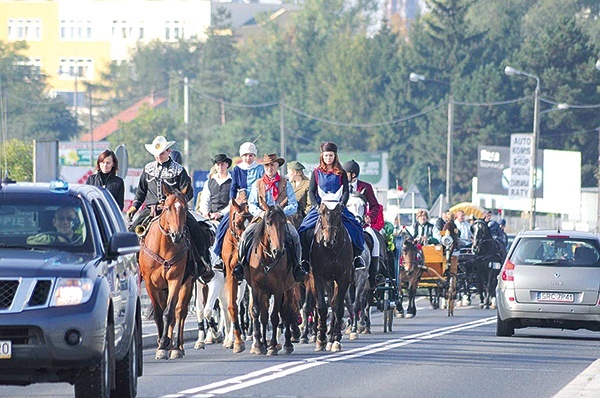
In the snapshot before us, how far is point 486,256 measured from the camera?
126 ft

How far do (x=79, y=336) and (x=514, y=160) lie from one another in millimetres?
63060

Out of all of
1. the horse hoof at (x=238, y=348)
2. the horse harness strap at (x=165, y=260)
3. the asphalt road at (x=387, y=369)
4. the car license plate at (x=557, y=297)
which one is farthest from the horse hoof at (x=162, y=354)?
the car license plate at (x=557, y=297)

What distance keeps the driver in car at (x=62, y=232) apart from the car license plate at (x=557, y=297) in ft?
40.1

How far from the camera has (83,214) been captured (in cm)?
1376

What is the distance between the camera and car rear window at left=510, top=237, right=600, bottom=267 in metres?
25.1

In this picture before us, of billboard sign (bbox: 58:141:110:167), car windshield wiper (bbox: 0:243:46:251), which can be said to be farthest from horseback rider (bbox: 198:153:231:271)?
billboard sign (bbox: 58:141:110:167)

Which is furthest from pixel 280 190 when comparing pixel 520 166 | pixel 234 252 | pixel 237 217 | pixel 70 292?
pixel 520 166

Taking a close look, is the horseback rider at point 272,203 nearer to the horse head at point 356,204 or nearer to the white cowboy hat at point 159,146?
the white cowboy hat at point 159,146

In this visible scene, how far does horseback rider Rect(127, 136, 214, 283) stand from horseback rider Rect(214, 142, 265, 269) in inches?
20.2

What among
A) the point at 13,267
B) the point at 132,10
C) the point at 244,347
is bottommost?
the point at 244,347

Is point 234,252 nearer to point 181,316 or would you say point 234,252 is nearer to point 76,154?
point 181,316

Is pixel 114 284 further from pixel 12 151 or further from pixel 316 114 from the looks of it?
pixel 316 114

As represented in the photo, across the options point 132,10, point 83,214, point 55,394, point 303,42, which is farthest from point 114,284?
point 132,10

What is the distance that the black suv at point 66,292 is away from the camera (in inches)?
483
